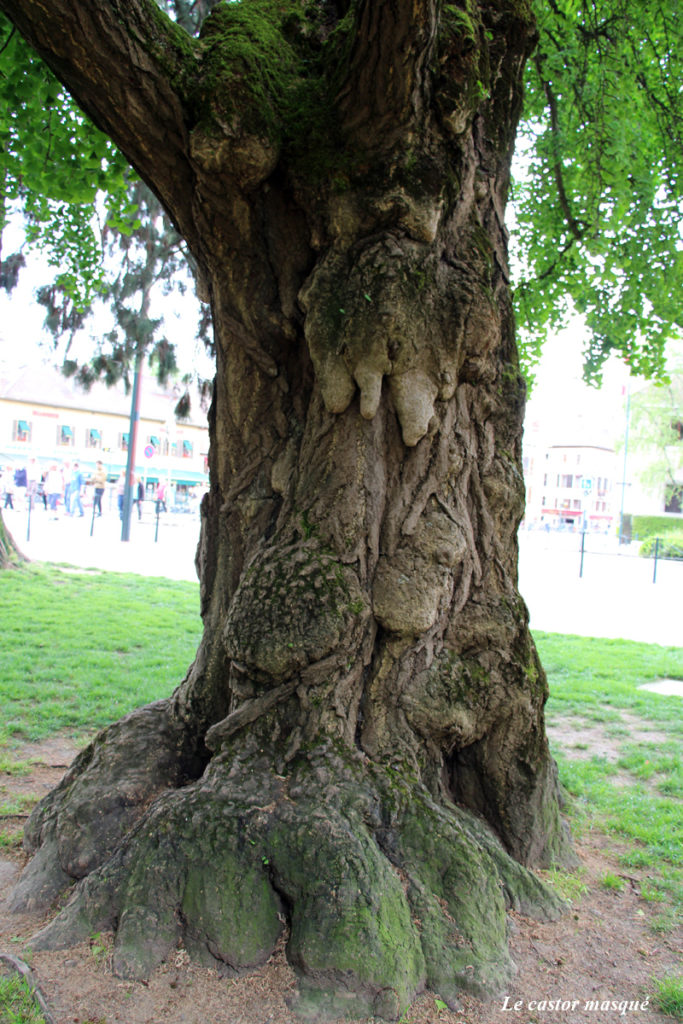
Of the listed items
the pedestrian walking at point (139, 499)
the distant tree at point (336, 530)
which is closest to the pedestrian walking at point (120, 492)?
the pedestrian walking at point (139, 499)

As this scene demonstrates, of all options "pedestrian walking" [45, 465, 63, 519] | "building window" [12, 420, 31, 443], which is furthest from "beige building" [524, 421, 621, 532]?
"pedestrian walking" [45, 465, 63, 519]

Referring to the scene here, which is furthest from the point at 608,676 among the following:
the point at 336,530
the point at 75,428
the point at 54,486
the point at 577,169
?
the point at 75,428

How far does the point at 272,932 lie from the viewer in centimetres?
258

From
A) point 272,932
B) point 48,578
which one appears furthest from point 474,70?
point 48,578

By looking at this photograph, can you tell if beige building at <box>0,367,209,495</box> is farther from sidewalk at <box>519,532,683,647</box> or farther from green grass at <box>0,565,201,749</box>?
green grass at <box>0,565,201,749</box>

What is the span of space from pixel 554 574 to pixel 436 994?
53.5 ft

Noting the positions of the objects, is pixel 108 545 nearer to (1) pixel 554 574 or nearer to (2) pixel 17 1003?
(1) pixel 554 574

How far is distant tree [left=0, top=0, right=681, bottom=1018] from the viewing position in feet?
8.64

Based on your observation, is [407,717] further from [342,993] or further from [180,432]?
[180,432]

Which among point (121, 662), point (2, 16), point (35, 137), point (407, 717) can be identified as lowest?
point (121, 662)

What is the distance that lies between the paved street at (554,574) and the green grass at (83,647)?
2556mm

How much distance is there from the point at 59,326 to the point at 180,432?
140 feet

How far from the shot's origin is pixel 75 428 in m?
47.7

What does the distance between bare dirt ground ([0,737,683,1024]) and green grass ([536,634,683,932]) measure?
323 millimetres
